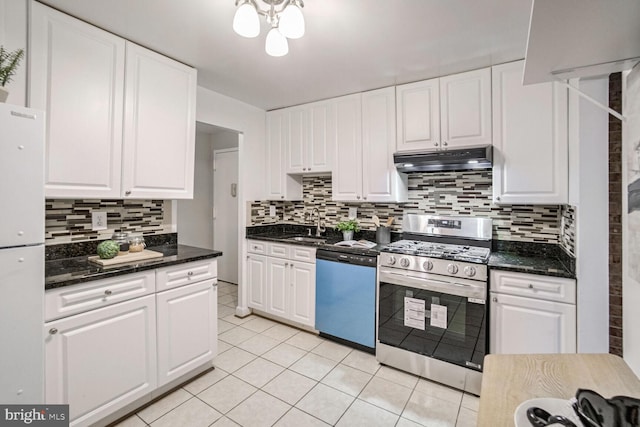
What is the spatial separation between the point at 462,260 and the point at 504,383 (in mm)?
1339

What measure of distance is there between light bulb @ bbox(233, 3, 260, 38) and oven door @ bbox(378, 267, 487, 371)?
6.08 feet

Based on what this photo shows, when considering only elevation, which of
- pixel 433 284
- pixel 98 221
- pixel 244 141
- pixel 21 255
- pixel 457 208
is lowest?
pixel 433 284

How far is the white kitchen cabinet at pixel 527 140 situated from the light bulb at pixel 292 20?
5.46 feet

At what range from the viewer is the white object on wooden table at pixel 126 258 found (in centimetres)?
177

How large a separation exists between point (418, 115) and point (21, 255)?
2.69 metres

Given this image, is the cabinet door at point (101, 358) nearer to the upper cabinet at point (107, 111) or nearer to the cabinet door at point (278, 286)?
the upper cabinet at point (107, 111)

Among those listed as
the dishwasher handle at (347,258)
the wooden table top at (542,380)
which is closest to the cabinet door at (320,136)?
the dishwasher handle at (347,258)

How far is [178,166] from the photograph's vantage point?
226 centimetres

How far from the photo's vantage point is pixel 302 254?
285 centimetres

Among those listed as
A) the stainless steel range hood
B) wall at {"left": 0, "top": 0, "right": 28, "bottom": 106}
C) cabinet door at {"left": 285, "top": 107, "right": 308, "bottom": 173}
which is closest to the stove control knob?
the stainless steel range hood

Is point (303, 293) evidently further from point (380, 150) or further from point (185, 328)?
point (380, 150)

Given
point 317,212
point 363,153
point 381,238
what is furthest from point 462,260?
point 317,212

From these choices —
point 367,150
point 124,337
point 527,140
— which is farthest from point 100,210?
point 527,140

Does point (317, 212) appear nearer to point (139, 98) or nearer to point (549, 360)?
point (139, 98)
